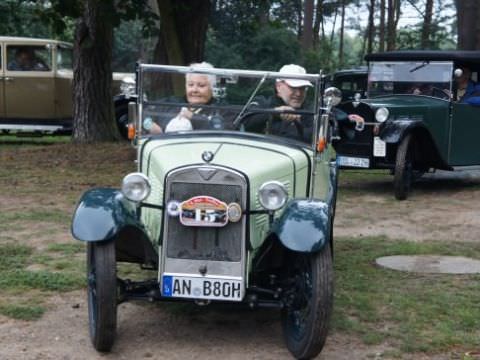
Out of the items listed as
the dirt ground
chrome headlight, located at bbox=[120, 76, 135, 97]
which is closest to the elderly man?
chrome headlight, located at bbox=[120, 76, 135, 97]

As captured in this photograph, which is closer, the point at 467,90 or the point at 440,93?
the point at 440,93

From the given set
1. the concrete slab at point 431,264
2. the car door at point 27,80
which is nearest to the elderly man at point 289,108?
the concrete slab at point 431,264

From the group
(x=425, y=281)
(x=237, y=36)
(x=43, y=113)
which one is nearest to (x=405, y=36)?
(x=237, y=36)

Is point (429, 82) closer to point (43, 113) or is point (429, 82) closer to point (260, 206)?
point (260, 206)

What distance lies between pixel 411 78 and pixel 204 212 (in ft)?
24.1

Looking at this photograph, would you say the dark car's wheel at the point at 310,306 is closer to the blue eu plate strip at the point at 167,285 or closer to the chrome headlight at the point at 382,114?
the blue eu plate strip at the point at 167,285

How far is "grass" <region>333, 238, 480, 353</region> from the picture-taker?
5.38 m

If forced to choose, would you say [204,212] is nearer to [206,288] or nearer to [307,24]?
[206,288]

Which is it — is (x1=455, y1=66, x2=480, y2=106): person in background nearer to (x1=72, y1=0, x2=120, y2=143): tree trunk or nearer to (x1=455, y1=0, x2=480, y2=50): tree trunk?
(x1=455, y1=0, x2=480, y2=50): tree trunk

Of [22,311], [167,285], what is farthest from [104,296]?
[22,311]

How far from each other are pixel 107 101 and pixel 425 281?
35.1 ft

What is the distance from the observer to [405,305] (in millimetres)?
6090

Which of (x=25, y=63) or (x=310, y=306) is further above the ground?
(x=25, y=63)

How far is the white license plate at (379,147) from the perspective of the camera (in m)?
10.9
